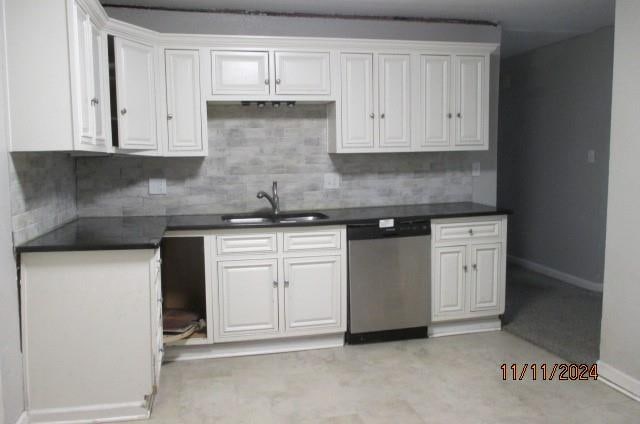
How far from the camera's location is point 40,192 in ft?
9.54

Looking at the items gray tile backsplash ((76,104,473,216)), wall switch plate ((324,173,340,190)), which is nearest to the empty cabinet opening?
gray tile backsplash ((76,104,473,216))

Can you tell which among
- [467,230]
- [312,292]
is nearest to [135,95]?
[312,292]

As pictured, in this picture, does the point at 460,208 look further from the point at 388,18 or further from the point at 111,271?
the point at 111,271

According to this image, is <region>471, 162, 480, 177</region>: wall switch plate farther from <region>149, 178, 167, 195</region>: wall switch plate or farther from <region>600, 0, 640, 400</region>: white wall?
<region>149, 178, 167, 195</region>: wall switch plate

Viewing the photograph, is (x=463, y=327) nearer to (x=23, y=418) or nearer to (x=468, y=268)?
(x=468, y=268)

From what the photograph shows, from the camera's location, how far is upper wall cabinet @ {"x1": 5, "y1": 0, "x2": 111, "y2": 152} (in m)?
2.37

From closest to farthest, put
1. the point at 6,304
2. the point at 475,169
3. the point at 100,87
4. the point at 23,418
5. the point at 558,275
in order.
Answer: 1. the point at 6,304
2. the point at 23,418
3. the point at 100,87
4. the point at 475,169
5. the point at 558,275

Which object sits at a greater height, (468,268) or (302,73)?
(302,73)

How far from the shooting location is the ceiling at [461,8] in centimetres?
362

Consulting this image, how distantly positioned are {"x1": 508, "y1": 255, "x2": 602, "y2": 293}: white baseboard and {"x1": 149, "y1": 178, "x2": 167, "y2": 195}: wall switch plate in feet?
12.4

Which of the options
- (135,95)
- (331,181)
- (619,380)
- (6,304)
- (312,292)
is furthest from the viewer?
(331,181)

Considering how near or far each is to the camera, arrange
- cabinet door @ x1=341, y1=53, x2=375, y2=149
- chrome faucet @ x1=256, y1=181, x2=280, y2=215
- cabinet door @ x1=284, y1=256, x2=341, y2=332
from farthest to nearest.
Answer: chrome faucet @ x1=256, y1=181, x2=280, y2=215 → cabinet door @ x1=341, y1=53, x2=375, y2=149 → cabinet door @ x1=284, y1=256, x2=341, y2=332

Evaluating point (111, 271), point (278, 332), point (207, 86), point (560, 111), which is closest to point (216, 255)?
point (278, 332)

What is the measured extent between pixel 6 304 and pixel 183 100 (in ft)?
5.53
